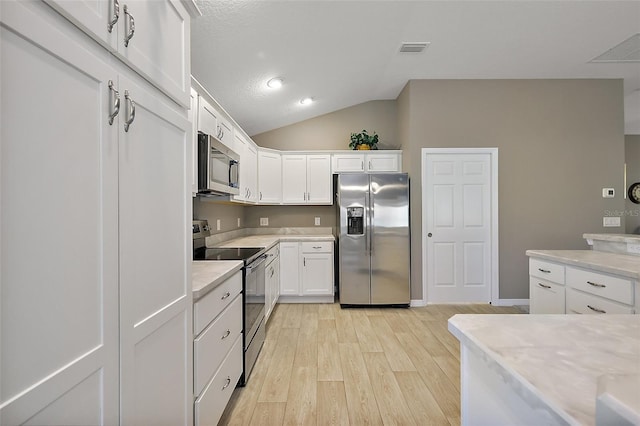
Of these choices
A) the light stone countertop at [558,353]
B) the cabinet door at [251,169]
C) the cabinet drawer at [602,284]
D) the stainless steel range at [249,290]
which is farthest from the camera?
the cabinet door at [251,169]

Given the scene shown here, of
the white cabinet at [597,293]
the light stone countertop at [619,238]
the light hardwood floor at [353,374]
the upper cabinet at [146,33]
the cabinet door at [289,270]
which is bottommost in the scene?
the light hardwood floor at [353,374]

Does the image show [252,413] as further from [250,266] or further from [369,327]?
[369,327]

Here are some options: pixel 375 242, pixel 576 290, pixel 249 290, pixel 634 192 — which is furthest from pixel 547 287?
pixel 634 192

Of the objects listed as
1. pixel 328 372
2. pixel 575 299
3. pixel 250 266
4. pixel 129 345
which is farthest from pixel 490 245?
pixel 129 345

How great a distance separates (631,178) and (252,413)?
863cm

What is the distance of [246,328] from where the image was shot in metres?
2.06

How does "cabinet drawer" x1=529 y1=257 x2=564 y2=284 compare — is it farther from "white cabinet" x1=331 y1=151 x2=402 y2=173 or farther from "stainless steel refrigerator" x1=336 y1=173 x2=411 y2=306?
"white cabinet" x1=331 y1=151 x2=402 y2=173

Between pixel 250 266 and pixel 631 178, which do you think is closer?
pixel 250 266

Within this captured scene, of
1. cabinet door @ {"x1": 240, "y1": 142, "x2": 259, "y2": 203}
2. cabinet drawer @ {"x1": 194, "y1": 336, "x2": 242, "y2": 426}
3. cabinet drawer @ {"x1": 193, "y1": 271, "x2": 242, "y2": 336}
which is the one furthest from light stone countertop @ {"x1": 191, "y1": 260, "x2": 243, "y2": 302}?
cabinet door @ {"x1": 240, "y1": 142, "x2": 259, "y2": 203}

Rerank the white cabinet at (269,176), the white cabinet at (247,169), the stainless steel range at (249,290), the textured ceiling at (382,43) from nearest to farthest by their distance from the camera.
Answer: the stainless steel range at (249,290), the textured ceiling at (382,43), the white cabinet at (247,169), the white cabinet at (269,176)

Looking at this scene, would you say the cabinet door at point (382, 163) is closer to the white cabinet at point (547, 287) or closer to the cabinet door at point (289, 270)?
the cabinet door at point (289, 270)

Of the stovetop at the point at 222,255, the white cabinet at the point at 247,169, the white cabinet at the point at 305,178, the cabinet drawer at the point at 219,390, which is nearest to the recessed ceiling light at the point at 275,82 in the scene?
the white cabinet at the point at 247,169

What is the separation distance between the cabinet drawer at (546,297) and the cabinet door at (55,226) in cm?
260

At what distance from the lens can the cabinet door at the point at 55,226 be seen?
0.52m
